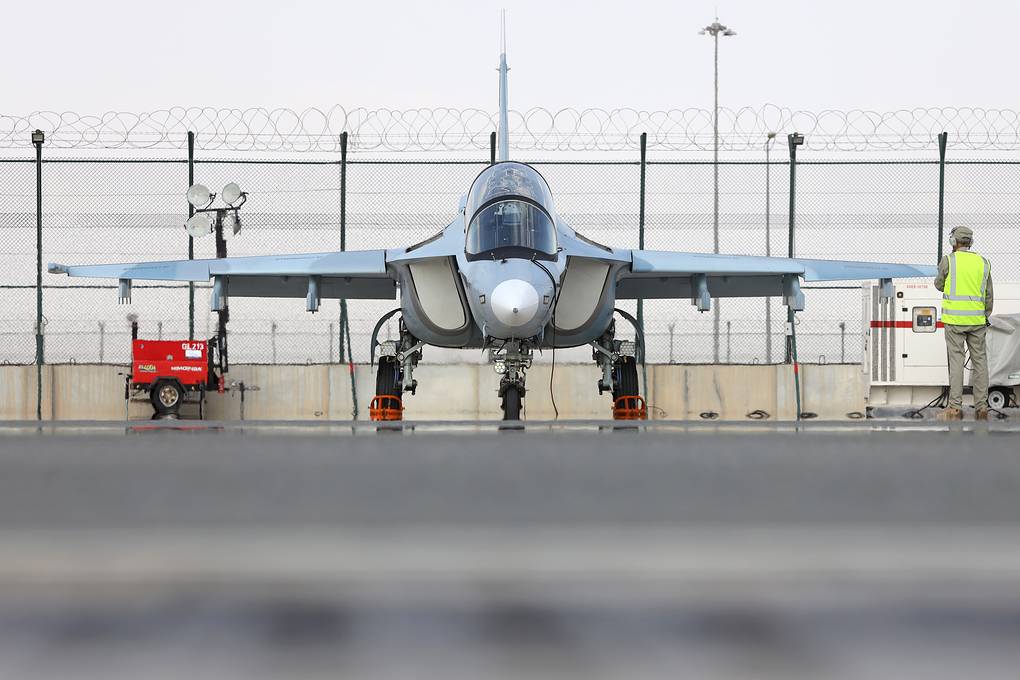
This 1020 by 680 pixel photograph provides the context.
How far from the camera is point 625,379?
13344 millimetres

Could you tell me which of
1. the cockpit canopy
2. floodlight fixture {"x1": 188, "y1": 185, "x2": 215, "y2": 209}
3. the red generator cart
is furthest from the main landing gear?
floodlight fixture {"x1": 188, "y1": 185, "x2": 215, "y2": 209}

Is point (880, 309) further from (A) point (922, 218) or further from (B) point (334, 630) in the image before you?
(B) point (334, 630)

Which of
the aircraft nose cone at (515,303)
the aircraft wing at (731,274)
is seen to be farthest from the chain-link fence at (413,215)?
the aircraft nose cone at (515,303)

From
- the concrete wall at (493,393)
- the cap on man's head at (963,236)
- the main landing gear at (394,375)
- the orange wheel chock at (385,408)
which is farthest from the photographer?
the concrete wall at (493,393)

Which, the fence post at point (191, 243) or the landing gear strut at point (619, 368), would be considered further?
the fence post at point (191, 243)

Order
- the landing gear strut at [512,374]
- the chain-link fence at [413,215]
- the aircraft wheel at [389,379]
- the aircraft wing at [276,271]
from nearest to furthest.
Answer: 1. the landing gear strut at [512,374]
2. the aircraft wheel at [389,379]
3. the aircraft wing at [276,271]
4. the chain-link fence at [413,215]

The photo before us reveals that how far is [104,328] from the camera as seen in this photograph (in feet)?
63.2

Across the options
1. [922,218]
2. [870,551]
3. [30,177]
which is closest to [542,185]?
[870,551]

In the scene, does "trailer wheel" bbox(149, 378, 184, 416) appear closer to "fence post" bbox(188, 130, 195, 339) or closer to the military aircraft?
"fence post" bbox(188, 130, 195, 339)

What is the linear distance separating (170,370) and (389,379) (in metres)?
6.22

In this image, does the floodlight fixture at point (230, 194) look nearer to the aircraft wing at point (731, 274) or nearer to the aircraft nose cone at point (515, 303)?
the aircraft wing at point (731, 274)

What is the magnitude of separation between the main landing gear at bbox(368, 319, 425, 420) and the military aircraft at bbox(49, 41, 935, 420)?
0.01m

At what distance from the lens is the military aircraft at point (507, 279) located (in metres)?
11.0

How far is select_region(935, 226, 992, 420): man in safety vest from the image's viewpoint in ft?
38.6
